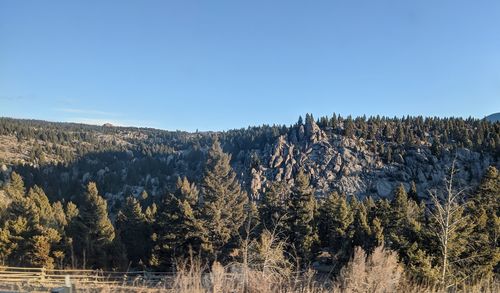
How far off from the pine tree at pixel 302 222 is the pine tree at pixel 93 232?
17.7 m

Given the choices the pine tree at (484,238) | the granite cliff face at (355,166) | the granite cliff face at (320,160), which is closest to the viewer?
the pine tree at (484,238)

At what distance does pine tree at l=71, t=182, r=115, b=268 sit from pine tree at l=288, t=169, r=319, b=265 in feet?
58.0

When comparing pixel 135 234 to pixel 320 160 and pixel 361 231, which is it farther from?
pixel 320 160

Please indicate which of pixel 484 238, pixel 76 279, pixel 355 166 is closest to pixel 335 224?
pixel 484 238

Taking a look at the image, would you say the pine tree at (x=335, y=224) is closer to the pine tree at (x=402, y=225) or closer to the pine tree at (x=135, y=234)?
the pine tree at (x=402, y=225)

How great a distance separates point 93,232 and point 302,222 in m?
20.2

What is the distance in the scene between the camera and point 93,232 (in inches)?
1401

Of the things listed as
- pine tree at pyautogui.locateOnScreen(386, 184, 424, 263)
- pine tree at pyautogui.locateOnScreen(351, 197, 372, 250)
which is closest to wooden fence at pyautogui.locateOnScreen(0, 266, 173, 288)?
pine tree at pyautogui.locateOnScreen(386, 184, 424, 263)

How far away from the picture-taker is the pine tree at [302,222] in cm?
3275

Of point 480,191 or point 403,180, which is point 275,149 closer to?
point 403,180

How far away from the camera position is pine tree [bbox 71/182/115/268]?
116 feet

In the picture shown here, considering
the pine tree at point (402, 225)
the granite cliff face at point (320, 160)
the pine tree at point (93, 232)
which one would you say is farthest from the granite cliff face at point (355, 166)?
the pine tree at point (93, 232)

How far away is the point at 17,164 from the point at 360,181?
116 metres

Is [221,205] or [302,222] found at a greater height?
[221,205]
